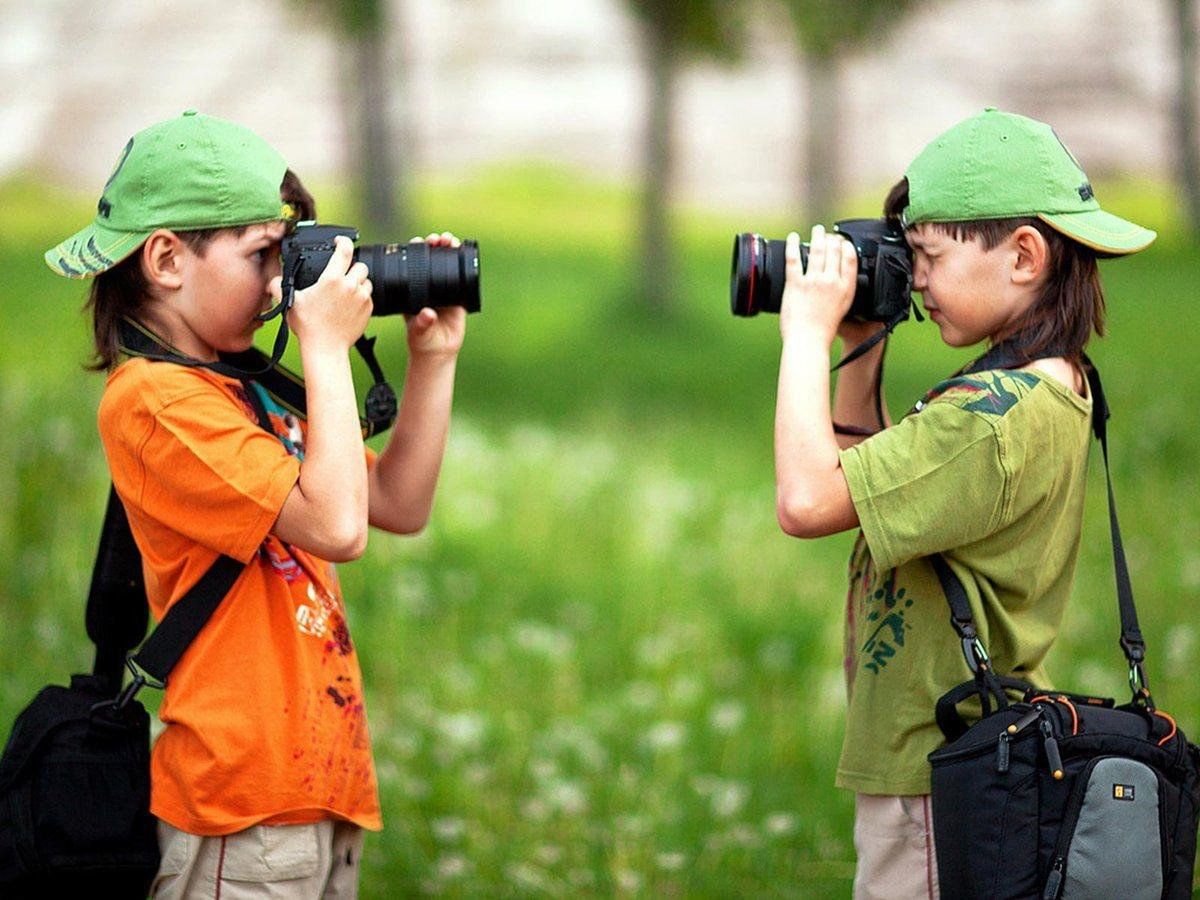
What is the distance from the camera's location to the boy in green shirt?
193 cm

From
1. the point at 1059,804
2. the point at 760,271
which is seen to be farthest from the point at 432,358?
the point at 1059,804

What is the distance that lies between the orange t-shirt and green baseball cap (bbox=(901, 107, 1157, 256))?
3.23 ft

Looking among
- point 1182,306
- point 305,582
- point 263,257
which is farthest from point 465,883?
point 1182,306

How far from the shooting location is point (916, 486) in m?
1.92

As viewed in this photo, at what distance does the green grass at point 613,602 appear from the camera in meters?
3.25

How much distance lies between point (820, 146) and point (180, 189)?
769 cm

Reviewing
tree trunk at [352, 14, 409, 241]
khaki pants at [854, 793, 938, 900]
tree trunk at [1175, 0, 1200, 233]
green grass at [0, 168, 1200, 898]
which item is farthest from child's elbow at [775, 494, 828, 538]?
tree trunk at [352, 14, 409, 241]

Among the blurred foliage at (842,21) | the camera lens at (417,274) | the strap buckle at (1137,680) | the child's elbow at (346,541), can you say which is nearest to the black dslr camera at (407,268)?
the camera lens at (417,274)

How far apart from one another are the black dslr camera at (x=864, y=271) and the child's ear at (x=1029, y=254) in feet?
0.50

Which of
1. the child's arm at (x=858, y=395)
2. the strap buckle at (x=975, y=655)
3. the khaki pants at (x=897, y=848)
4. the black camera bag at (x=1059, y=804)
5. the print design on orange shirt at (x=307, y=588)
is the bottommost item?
the khaki pants at (x=897, y=848)

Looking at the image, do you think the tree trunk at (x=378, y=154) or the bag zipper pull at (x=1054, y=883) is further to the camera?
the tree trunk at (x=378, y=154)

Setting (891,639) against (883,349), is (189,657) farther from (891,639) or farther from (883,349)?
(883,349)

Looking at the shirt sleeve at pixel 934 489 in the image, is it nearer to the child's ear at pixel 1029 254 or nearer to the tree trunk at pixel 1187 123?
the child's ear at pixel 1029 254

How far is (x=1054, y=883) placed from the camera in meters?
1.84
